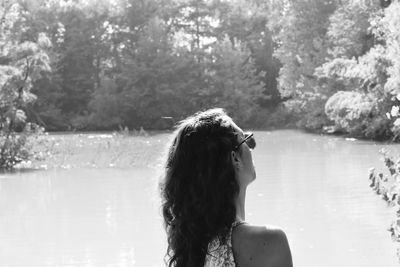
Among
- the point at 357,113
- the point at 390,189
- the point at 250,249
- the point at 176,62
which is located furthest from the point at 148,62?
the point at 250,249

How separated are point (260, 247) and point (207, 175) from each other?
21 cm

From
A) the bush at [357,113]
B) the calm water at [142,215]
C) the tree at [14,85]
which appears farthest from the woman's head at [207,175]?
the bush at [357,113]

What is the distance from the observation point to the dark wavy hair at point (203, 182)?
1.71 m

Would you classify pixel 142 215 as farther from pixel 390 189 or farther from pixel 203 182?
pixel 203 182

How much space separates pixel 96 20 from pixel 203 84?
27.1ft

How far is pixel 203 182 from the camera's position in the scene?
5.63 feet

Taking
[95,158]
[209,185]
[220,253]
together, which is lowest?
[95,158]

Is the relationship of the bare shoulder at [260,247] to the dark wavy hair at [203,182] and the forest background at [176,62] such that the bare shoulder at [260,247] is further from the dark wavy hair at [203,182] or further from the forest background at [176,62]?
the forest background at [176,62]

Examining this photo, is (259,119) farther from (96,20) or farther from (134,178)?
(134,178)

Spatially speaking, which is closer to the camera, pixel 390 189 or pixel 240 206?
pixel 240 206

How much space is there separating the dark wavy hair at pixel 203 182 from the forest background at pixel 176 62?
108 feet

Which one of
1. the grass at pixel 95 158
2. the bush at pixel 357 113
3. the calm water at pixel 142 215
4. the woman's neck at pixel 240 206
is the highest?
the woman's neck at pixel 240 206

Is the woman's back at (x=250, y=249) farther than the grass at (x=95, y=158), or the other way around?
the grass at (x=95, y=158)

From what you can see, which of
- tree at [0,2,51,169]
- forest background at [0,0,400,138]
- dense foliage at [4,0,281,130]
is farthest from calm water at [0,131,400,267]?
dense foliage at [4,0,281,130]
